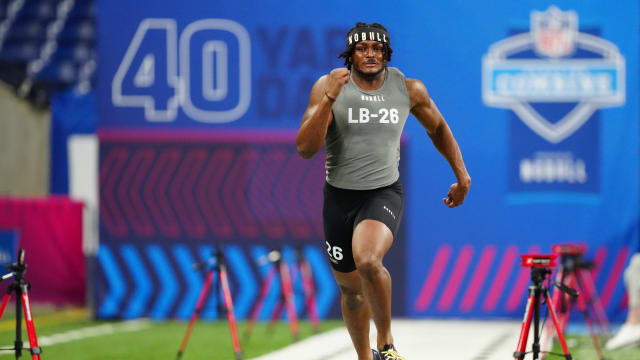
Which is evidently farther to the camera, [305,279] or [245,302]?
[245,302]

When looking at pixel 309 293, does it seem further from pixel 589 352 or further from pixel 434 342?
pixel 589 352

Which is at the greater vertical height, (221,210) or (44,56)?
(44,56)

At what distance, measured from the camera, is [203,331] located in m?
10.6

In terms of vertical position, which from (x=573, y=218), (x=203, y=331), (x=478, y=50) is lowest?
(x=203, y=331)

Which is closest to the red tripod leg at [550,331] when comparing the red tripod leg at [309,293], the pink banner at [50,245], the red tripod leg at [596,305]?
the red tripod leg at [596,305]

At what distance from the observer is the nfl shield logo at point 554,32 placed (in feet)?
36.8

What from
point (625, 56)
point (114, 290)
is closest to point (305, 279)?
point (114, 290)

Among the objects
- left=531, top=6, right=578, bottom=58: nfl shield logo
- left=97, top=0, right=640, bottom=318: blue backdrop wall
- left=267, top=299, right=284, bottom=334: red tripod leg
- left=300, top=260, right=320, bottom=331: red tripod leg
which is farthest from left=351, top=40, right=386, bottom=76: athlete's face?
left=531, top=6, right=578, bottom=58: nfl shield logo

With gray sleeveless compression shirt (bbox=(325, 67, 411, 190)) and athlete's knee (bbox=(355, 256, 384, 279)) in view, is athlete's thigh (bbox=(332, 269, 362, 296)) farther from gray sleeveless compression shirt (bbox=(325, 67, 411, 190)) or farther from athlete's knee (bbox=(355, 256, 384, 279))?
gray sleeveless compression shirt (bbox=(325, 67, 411, 190))

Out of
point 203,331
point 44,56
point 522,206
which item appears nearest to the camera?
point 203,331

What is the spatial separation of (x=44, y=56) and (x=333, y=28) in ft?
37.6

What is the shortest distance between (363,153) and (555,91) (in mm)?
6281

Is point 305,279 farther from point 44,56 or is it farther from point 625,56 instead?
point 44,56

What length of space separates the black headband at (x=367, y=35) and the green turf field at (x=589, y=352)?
12.4 ft
